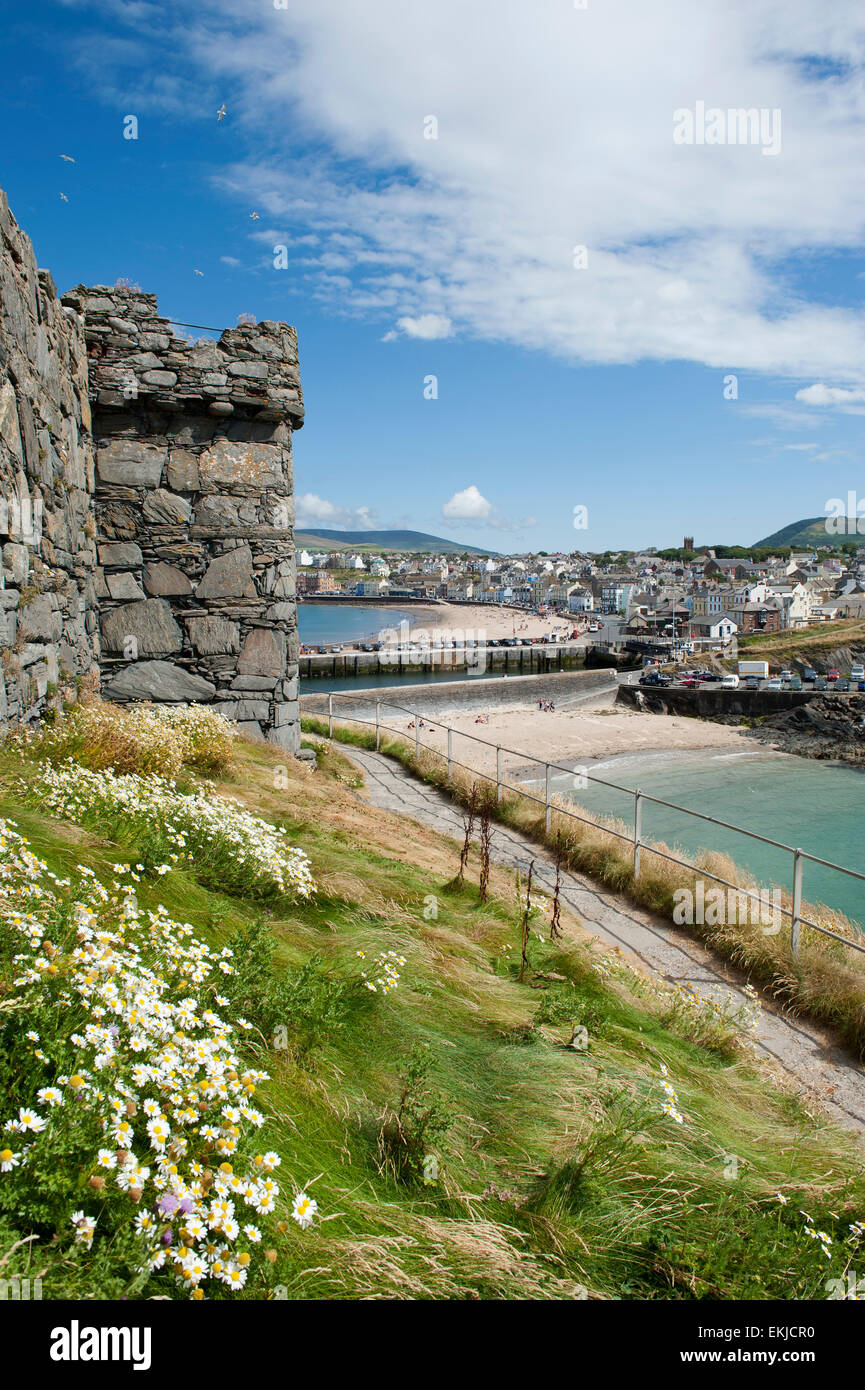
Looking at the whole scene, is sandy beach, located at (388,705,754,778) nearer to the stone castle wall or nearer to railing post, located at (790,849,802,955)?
the stone castle wall

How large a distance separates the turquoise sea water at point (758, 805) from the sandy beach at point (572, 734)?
1.82 metres

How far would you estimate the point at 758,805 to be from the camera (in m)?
31.6

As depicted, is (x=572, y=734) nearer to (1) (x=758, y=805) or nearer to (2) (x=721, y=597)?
(1) (x=758, y=805)

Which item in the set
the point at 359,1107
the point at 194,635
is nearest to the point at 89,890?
the point at 359,1107

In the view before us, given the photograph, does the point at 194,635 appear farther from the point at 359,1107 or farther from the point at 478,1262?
the point at 478,1262

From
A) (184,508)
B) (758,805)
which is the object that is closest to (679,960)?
(184,508)

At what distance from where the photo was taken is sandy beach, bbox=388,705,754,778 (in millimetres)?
33562

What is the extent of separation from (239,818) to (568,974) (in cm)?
253

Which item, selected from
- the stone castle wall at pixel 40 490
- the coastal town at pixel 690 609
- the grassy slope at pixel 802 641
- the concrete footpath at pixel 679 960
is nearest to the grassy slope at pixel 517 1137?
the concrete footpath at pixel 679 960

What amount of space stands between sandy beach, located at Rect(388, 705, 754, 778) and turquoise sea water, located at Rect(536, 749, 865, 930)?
5.98 feet

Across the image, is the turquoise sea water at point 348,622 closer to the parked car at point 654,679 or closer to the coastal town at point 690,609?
the coastal town at point 690,609

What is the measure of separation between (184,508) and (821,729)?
162 ft

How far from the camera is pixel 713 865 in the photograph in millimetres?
9609

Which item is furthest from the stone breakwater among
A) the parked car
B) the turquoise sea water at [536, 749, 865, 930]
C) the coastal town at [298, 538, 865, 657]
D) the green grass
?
the coastal town at [298, 538, 865, 657]
